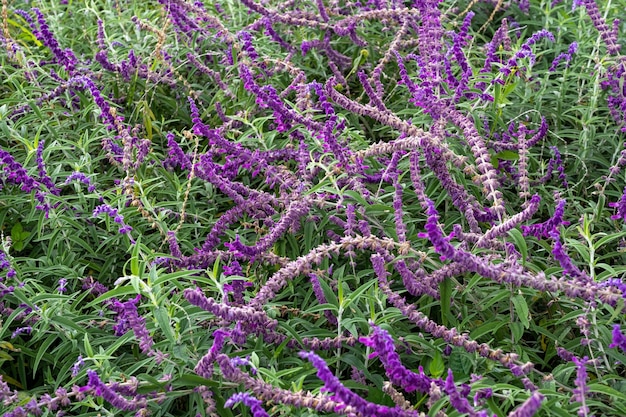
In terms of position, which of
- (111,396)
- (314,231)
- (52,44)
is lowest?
(314,231)

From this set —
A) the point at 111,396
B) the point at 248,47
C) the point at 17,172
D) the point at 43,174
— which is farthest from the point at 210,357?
the point at 248,47

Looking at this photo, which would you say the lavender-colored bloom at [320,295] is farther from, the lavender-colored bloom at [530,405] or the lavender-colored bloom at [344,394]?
the lavender-colored bloom at [530,405]

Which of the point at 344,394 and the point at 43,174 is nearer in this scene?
the point at 344,394

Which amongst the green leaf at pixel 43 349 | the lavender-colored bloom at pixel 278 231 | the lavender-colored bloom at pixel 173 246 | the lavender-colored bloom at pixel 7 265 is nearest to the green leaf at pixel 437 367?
the lavender-colored bloom at pixel 278 231

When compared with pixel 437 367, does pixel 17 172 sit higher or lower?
higher

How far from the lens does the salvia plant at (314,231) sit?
94.3 inches

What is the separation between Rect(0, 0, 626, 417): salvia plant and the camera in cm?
239

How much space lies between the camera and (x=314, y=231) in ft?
10.6

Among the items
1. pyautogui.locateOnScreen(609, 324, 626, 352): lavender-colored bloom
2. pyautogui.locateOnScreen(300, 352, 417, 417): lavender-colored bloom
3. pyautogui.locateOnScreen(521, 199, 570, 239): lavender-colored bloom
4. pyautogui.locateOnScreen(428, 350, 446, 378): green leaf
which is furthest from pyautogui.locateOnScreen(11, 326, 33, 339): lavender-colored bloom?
pyautogui.locateOnScreen(609, 324, 626, 352): lavender-colored bloom

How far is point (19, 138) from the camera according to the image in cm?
363

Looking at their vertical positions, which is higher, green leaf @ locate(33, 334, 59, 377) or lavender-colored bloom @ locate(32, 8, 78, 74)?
lavender-colored bloom @ locate(32, 8, 78, 74)

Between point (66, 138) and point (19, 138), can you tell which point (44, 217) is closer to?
point (19, 138)

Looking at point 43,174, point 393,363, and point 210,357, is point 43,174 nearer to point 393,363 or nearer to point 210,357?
point 210,357

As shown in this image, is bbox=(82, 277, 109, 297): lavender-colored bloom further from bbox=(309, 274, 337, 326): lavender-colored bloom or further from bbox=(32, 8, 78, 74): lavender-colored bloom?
bbox=(32, 8, 78, 74): lavender-colored bloom
